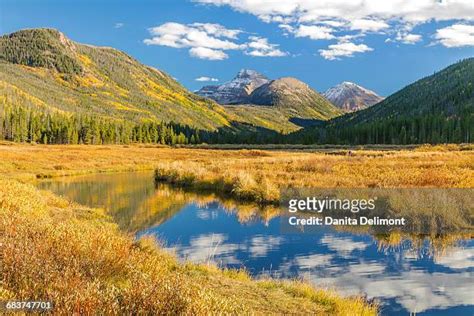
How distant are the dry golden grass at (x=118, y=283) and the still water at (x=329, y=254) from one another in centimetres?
178

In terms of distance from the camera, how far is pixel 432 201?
71.5ft

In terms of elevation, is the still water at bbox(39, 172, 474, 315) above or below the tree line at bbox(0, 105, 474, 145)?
below

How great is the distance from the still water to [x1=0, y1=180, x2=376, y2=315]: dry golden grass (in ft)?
5.85

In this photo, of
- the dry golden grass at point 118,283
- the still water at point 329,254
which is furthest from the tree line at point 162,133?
the dry golden grass at point 118,283

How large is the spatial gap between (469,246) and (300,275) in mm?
7805

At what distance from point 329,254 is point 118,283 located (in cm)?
961

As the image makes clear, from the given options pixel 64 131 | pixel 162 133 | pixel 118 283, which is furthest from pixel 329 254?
pixel 162 133

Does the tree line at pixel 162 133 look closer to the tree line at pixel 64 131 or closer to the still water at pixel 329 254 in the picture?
the tree line at pixel 64 131

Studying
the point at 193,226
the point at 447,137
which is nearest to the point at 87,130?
the point at 447,137

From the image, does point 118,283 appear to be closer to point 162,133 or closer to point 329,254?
point 329,254

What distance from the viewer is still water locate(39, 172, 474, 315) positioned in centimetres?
1276

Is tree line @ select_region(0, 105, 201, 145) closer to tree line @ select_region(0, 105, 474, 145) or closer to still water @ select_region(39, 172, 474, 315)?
tree line @ select_region(0, 105, 474, 145)

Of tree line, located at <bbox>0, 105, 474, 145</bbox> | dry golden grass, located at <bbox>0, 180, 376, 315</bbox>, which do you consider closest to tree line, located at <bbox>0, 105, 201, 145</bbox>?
tree line, located at <bbox>0, 105, 474, 145</bbox>

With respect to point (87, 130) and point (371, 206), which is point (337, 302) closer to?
point (371, 206)
